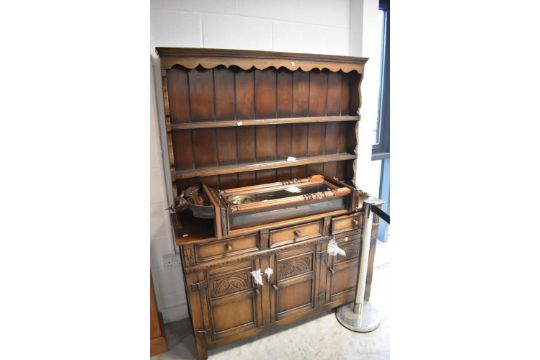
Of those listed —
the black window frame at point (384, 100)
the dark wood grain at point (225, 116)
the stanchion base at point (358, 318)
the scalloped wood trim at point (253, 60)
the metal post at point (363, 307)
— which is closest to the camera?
the scalloped wood trim at point (253, 60)

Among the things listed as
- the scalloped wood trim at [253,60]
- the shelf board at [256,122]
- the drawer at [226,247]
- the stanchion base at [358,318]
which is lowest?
the stanchion base at [358,318]

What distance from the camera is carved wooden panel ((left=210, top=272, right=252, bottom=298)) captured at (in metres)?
1.44

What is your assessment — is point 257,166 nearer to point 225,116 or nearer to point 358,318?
point 225,116

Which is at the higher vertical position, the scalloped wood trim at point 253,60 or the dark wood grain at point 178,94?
the scalloped wood trim at point 253,60

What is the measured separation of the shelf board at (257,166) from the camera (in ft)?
5.03

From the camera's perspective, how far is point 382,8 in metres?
2.06

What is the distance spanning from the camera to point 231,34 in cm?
153

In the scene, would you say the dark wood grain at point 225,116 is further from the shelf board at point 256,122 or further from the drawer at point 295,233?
the drawer at point 295,233

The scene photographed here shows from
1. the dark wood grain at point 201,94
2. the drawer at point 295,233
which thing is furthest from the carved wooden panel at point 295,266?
the dark wood grain at point 201,94

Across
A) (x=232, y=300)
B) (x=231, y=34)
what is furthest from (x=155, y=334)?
(x=231, y=34)
